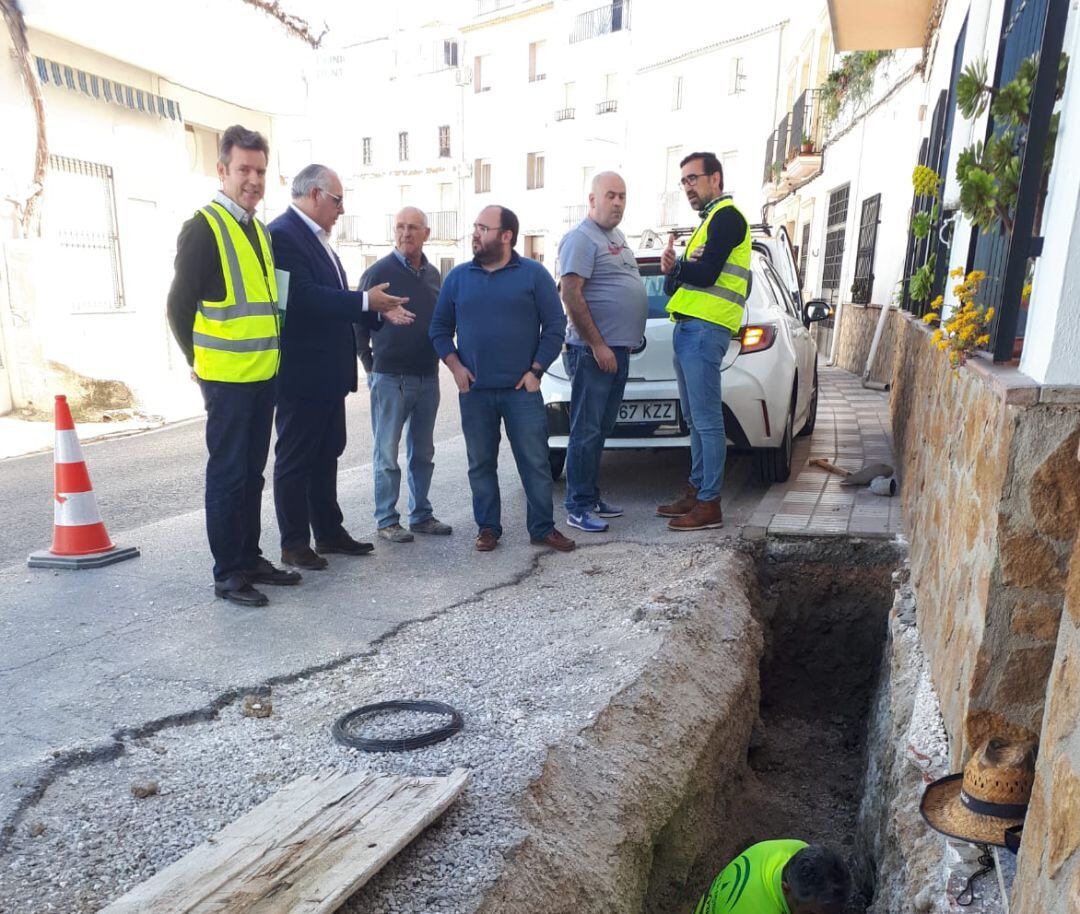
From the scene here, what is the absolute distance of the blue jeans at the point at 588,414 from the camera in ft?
16.3

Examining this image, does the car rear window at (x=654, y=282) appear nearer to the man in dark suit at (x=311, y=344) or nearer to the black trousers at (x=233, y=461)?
the man in dark suit at (x=311, y=344)

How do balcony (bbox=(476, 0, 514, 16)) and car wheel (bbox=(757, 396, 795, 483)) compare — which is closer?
car wheel (bbox=(757, 396, 795, 483))

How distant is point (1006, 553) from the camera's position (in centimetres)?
215

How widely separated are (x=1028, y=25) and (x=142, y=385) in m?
11.0

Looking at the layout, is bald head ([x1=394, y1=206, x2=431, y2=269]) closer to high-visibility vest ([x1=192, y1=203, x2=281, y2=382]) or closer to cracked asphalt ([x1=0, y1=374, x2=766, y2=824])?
high-visibility vest ([x1=192, y1=203, x2=281, y2=382])

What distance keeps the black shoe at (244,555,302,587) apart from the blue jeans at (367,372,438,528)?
35.1 inches

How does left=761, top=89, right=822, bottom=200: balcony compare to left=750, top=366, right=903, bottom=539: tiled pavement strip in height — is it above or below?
above

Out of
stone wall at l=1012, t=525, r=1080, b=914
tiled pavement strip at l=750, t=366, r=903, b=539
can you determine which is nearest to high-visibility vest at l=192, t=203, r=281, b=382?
tiled pavement strip at l=750, t=366, r=903, b=539

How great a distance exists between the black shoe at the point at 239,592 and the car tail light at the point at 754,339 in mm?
3263

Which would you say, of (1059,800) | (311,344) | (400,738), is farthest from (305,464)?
(1059,800)

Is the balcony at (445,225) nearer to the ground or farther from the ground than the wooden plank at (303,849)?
farther from the ground

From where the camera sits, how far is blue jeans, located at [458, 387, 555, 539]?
466 centimetres

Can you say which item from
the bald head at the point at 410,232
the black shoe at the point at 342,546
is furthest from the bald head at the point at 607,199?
the black shoe at the point at 342,546

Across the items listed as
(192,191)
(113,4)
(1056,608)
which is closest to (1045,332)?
(1056,608)
